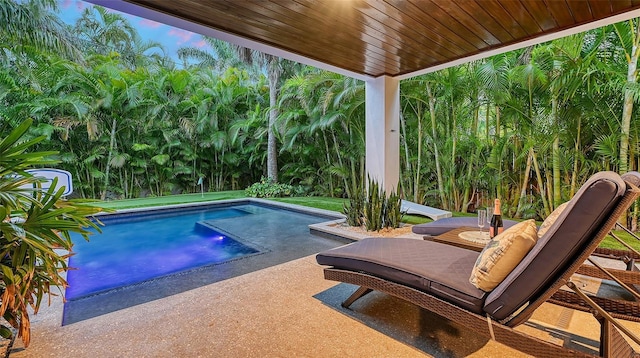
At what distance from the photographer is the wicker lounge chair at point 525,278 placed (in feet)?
4.29

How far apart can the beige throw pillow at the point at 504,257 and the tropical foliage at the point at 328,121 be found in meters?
3.73

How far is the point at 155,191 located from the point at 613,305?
11.5m

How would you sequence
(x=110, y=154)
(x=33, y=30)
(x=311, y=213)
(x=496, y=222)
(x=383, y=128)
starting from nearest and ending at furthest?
(x=496, y=222), (x=383, y=128), (x=33, y=30), (x=311, y=213), (x=110, y=154)

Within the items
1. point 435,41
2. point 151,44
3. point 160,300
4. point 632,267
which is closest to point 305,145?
point 435,41

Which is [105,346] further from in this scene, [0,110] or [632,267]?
[0,110]

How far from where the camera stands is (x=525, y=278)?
146 cm

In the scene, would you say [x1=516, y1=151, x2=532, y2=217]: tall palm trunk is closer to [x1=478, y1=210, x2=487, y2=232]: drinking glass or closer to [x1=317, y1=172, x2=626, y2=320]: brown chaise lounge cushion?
[x1=478, y1=210, x2=487, y2=232]: drinking glass

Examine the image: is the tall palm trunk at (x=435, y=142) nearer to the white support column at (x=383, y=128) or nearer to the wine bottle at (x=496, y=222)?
the white support column at (x=383, y=128)

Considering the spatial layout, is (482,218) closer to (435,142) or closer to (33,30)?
(435,142)

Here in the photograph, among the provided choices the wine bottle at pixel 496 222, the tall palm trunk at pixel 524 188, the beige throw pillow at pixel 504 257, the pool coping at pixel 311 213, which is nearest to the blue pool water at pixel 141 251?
the pool coping at pixel 311 213

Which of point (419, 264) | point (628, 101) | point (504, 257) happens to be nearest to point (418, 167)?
point (628, 101)

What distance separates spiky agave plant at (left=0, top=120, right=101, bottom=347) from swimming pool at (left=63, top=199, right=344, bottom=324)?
69cm

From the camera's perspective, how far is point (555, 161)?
15.9 ft

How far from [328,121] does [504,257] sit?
5804mm
